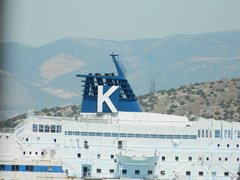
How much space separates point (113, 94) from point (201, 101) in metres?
63.0

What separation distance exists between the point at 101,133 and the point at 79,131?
1594 millimetres

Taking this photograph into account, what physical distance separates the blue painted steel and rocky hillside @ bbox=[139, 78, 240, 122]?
51371 mm

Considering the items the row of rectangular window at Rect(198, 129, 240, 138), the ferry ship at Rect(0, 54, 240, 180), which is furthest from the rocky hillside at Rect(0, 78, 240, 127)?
the ferry ship at Rect(0, 54, 240, 180)

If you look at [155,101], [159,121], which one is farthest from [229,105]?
[159,121]

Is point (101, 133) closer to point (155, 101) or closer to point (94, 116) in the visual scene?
point (94, 116)

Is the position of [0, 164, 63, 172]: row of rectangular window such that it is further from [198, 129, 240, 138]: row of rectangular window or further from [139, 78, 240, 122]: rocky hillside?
[139, 78, 240, 122]: rocky hillside

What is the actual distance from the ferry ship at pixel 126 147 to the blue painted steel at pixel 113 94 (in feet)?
5.97

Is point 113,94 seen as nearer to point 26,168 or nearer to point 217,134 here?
point 217,134

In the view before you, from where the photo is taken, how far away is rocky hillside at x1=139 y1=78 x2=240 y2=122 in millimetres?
136500

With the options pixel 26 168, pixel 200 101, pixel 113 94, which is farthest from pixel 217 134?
pixel 200 101

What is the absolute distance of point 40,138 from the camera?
77.7m

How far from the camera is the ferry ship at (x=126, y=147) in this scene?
77.2 meters

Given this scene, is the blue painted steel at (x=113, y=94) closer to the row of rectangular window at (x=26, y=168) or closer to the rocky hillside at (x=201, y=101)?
the row of rectangular window at (x=26, y=168)

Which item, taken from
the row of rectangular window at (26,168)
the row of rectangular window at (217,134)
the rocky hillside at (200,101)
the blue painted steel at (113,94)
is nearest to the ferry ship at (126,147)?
the row of rectangular window at (217,134)
